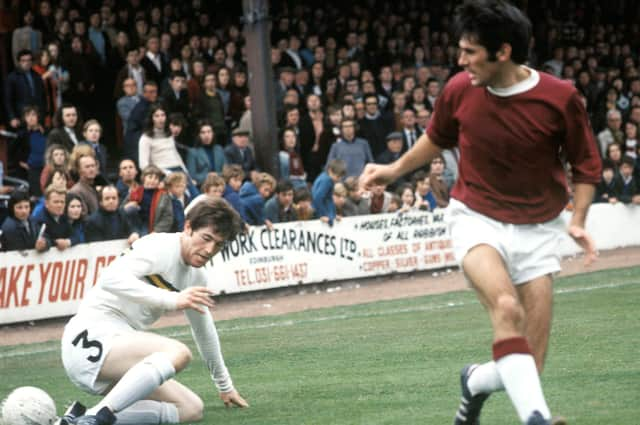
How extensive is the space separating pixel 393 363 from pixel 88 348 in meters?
3.38

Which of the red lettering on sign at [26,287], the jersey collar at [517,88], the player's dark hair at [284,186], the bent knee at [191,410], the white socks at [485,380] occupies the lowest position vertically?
the player's dark hair at [284,186]

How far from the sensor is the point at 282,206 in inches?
695

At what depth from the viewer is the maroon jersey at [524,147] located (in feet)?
21.3

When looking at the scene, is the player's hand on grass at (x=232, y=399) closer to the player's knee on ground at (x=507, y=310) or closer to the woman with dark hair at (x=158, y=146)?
the player's knee on ground at (x=507, y=310)

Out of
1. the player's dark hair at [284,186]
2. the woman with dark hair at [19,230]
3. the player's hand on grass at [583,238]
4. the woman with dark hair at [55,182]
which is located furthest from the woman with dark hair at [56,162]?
the player's hand on grass at [583,238]

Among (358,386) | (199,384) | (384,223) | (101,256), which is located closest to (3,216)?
(101,256)

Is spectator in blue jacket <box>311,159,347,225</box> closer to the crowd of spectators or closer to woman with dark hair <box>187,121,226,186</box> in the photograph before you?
the crowd of spectators

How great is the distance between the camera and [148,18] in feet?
70.2

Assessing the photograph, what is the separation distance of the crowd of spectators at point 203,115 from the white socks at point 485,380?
8245 mm

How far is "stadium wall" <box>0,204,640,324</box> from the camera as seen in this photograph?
14.7 metres

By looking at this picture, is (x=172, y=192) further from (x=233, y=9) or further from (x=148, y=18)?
(x=233, y=9)

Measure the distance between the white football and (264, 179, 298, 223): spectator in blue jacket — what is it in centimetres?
984

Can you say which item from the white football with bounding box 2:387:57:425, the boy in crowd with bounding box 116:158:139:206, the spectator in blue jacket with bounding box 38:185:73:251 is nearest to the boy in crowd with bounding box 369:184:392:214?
the boy in crowd with bounding box 116:158:139:206

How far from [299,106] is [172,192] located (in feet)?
16.4
